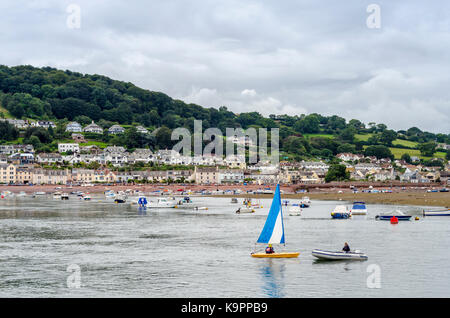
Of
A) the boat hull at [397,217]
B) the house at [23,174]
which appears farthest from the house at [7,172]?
the boat hull at [397,217]

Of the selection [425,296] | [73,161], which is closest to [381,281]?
[425,296]

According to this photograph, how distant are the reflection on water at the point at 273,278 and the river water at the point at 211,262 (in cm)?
6

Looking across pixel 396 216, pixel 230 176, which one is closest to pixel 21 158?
pixel 230 176

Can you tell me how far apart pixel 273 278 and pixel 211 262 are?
6.37 meters

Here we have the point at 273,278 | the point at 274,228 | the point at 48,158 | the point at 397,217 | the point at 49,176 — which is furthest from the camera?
the point at 48,158

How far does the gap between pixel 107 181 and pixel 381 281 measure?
14894 cm

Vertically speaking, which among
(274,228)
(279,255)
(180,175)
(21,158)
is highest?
(21,158)

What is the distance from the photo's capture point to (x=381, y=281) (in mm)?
30938

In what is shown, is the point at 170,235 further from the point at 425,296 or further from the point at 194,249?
the point at 425,296

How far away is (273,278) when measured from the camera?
105 ft

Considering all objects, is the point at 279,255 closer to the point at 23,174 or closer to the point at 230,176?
the point at 230,176

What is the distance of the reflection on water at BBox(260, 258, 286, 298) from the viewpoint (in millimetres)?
Result: 28797

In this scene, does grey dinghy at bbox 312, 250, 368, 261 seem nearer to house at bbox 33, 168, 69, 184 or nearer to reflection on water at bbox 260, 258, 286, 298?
reflection on water at bbox 260, 258, 286, 298

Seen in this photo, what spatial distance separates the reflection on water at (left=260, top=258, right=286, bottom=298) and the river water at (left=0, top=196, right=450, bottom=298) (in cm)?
6
